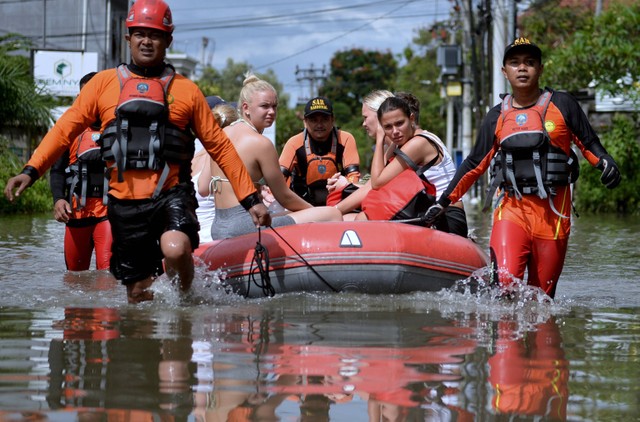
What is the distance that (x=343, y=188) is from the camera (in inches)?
384

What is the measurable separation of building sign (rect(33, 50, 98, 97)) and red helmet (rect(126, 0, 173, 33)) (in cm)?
3315

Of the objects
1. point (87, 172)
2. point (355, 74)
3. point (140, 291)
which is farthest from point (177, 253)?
point (355, 74)

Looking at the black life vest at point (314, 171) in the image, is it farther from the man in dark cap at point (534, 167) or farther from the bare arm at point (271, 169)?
the man in dark cap at point (534, 167)

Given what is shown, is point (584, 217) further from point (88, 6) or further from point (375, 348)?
point (88, 6)

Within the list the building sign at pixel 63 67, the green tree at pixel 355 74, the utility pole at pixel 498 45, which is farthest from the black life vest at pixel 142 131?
the green tree at pixel 355 74

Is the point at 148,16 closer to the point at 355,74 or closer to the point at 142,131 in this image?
the point at 142,131

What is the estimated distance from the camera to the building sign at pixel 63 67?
39375 millimetres

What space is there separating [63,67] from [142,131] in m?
34.0

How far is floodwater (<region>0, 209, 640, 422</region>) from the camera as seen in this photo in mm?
4188

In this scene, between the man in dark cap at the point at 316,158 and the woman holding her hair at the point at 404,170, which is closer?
the woman holding her hair at the point at 404,170

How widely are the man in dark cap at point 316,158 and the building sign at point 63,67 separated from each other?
98.5ft

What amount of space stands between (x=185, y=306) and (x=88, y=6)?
1642 inches

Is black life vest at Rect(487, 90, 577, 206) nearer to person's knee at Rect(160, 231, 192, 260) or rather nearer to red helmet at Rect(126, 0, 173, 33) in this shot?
person's knee at Rect(160, 231, 192, 260)

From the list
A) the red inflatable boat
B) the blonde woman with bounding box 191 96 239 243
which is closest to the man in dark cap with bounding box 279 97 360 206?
the blonde woman with bounding box 191 96 239 243
